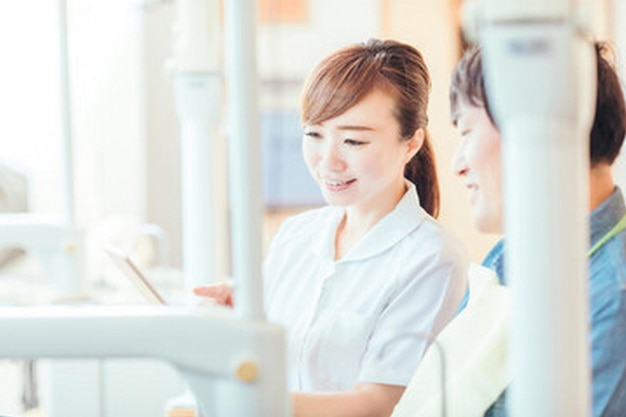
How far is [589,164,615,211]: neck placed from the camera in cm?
124

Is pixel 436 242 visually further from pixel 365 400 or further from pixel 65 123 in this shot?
pixel 65 123

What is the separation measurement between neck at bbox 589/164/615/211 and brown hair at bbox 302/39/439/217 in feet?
0.71

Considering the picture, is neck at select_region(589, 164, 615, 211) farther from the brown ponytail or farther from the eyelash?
the eyelash

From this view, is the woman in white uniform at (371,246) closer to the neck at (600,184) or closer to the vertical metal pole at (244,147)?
the neck at (600,184)

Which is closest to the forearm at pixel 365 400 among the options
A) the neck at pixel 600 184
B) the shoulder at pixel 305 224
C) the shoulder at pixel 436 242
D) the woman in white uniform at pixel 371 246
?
the woman in white uniform at pixel 371 246

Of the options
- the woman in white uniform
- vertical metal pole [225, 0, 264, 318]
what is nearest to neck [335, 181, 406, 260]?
the woman in white uniform

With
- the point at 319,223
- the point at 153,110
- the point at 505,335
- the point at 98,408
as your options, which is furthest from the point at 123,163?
the point at 505,335

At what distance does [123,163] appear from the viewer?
464cm

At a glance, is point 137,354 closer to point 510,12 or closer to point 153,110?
point 510,12

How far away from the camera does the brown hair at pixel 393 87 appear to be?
1418 mm

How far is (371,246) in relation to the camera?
155cm

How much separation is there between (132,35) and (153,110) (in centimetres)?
Result: 30

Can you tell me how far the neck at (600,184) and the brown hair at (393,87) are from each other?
0.71 feet

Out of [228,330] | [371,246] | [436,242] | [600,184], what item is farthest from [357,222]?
[228,330]
